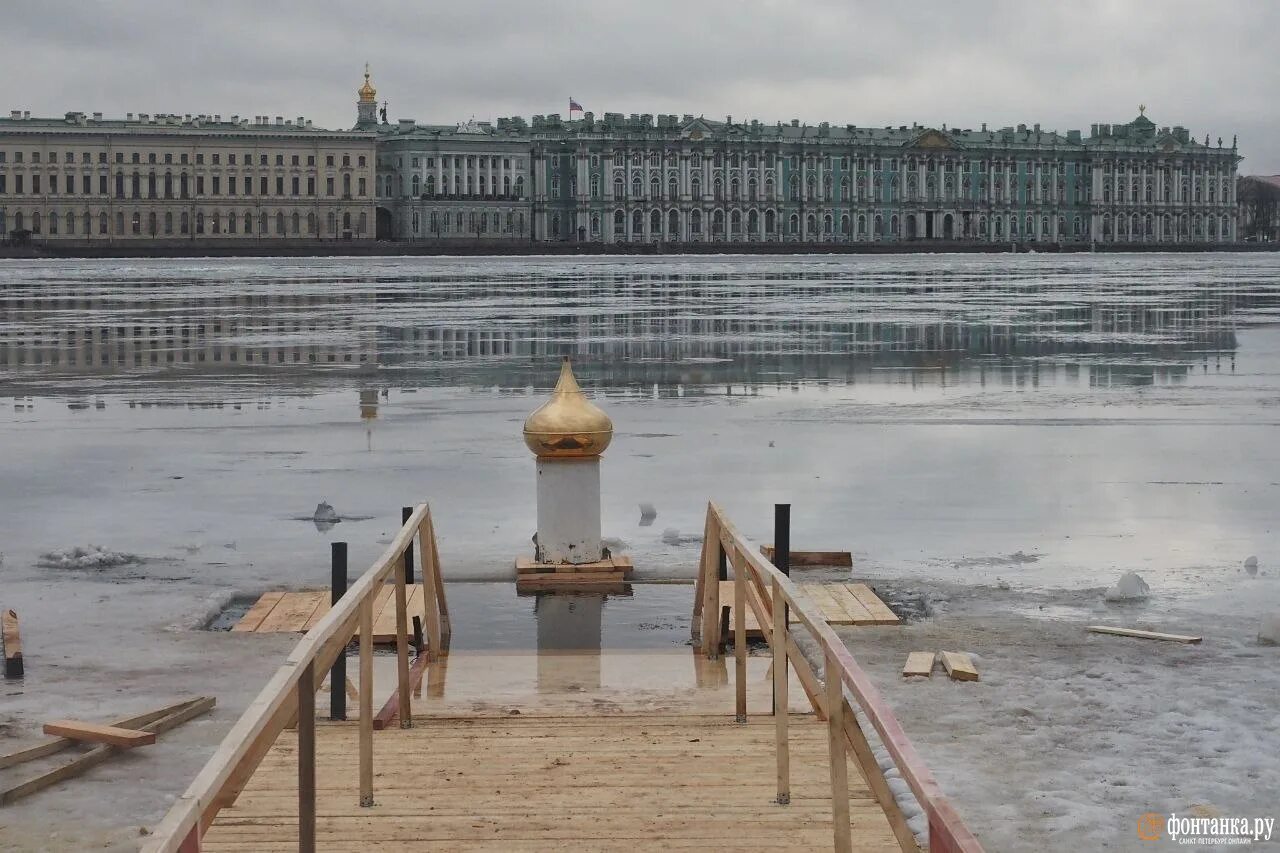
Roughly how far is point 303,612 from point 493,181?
171718 mm

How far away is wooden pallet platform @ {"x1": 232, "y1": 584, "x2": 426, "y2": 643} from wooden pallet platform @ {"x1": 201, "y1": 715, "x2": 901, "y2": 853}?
227 cm

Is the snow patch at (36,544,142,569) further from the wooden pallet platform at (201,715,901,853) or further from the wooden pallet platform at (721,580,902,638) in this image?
the wooden pallet platform at (201,715,901,853)

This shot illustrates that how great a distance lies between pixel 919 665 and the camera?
29.1ft

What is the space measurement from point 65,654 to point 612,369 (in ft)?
59.2

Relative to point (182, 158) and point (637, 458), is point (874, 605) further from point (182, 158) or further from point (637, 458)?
point (182, 158)

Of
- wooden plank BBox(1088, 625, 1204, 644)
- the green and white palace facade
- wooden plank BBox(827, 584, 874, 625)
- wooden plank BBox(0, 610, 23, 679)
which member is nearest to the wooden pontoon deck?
wooden plank BBox(827, 584, 874, 625)

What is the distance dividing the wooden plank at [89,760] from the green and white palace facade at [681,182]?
17023cm

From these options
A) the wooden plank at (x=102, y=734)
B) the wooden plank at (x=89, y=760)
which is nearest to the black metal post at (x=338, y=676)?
the wooden plank at (x=89, y=760)

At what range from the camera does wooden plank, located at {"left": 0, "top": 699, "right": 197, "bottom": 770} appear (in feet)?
23.6

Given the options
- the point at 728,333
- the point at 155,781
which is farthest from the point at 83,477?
the point at 728,333

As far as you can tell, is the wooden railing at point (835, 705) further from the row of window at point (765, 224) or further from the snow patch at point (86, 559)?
the row of window at point (765, 224)

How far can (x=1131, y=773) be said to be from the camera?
7.10 meters

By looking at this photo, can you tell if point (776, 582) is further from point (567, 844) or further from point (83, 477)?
point (83, 477)

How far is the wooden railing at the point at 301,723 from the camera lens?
4004 millimetres
